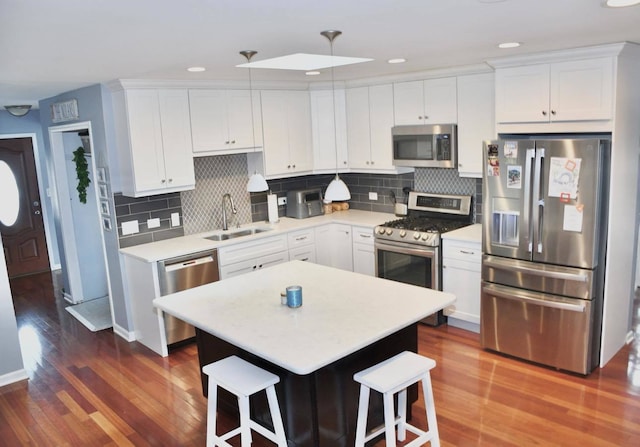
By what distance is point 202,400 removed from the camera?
3.85 metres

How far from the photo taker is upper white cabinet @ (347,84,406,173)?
5.38 m

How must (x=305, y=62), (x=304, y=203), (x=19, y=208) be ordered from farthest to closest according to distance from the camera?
1. (x=19, y=208)
2. (x=304, y=203)
3. (x=305, y=62)

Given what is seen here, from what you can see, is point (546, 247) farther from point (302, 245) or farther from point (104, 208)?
point (104, 208)

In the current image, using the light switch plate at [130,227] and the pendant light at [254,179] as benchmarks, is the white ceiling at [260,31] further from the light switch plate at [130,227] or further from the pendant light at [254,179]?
the light switch plate at [130,227]

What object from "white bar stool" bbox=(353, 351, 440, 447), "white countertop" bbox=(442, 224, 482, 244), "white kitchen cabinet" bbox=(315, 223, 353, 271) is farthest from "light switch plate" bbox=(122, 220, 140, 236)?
"white bar stool" bbox=(353, 351, 440, 447)

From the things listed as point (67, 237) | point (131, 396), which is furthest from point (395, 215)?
point (67, 237)

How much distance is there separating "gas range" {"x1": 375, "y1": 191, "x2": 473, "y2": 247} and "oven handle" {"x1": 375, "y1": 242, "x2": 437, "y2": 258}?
5cm

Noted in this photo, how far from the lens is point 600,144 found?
3602 mm

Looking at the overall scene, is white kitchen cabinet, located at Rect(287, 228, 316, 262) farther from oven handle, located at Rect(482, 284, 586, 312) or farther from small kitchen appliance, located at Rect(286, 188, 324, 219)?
oven handle, located at Rect(482, 284, 586, 312)

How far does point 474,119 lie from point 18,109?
5.37m

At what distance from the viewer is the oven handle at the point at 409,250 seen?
479cm

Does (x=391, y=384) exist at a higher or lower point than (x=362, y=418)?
higher

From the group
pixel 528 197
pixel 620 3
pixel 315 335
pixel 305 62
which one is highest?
pixel 305 62

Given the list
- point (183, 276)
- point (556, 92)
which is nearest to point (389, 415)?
point (183, 276)
